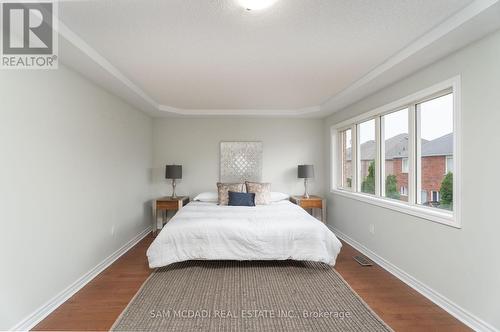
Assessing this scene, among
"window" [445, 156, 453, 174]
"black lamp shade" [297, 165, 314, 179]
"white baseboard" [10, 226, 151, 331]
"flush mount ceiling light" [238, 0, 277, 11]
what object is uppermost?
"flush mount ceiling light" [238, 0, 277, 11]

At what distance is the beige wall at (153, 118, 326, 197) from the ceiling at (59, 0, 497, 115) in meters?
1.53

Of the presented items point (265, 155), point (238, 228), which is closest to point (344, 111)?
point (265, 155)

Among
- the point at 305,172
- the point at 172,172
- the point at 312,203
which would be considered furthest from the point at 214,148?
the point at 312,203

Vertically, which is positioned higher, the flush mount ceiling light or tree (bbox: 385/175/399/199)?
the flush mount ceiling light

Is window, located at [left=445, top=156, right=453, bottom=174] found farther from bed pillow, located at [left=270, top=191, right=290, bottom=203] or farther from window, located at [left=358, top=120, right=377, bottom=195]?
bed pillow, located at [left=270, top=191, right=290, bottom=203]

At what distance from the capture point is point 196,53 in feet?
7.75

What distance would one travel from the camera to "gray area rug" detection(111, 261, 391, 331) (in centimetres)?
194

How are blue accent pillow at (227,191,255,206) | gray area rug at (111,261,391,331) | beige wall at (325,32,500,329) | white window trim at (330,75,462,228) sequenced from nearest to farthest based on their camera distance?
beige wall at (325,32,500,329), gray area rug at (111,261,391,331), white window trim at (330,75,462,228), blue accent pillow at (227,191,255,206)

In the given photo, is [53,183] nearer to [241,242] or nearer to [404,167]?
[241,242]

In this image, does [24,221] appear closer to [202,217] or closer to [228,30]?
[202,217]

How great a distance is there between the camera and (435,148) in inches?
98.3

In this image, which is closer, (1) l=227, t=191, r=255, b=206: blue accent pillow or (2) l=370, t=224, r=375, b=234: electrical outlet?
(2) l=370, t=224, r=375, b=234: electrical outlet

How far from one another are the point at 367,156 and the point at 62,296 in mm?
4157

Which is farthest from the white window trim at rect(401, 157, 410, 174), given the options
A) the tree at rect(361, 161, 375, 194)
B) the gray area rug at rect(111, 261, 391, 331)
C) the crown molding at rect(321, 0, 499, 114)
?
the gray area rug at rect(111, 261, 391, 331)
